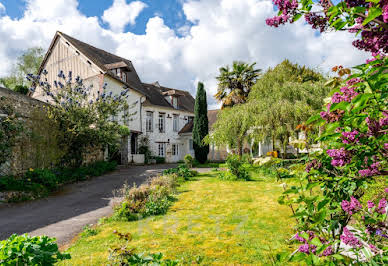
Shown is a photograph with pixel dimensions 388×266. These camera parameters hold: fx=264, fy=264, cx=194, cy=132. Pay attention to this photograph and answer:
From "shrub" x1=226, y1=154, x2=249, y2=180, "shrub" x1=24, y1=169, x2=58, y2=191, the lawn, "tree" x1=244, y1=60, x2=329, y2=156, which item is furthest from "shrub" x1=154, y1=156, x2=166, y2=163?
the lawn

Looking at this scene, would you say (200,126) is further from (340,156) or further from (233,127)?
(340,156)

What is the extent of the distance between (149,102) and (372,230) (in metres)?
24.4

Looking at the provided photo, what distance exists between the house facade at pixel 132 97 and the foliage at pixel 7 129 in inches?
223

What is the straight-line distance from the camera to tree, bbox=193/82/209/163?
23047mm

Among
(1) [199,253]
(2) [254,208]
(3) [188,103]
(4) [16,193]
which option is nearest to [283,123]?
(2) [254,208]

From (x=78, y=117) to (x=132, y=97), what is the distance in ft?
30.3

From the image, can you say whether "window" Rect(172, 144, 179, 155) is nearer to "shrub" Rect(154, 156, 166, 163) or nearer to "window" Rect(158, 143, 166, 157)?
"window" Rect(158, 143, 166, 157)

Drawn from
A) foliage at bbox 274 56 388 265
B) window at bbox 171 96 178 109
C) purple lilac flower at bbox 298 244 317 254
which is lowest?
purple lilac flower at bbox 298 244 317 254

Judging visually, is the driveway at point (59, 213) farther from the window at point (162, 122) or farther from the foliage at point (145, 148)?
the window at point (162, 122)

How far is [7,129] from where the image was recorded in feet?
34.7

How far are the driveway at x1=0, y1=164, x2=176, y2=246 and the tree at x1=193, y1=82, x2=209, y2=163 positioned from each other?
41.1 ft

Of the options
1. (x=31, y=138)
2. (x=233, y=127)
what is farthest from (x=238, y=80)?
(x=31, y=138)

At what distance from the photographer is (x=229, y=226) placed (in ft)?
17.4

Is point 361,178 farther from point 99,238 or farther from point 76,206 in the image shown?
point 76,206
